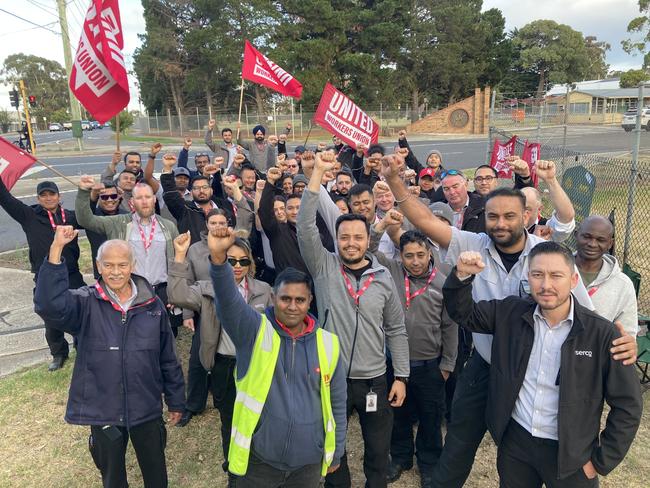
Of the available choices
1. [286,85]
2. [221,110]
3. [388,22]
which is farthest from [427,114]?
[286,85]

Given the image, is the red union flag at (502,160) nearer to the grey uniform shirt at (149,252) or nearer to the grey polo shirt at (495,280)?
the grey uniform shirt at (149,252)

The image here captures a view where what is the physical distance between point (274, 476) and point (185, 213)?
3.40 metres

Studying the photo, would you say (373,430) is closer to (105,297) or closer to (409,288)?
(409,288)

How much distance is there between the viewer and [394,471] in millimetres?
3658

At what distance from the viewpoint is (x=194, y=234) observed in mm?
5238

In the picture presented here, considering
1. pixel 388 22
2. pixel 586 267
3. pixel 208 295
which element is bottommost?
pixel 208 295

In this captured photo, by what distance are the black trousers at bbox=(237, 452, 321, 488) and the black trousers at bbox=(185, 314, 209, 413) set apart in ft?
5.76

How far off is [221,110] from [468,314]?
44740 mm

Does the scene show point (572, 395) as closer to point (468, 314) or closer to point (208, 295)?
point (468, 314)

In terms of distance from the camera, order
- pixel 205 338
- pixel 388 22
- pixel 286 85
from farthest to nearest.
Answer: pixel 388 22
pixel 286 85
pixel 205 338

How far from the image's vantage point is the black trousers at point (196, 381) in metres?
4.24

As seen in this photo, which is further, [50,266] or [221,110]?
[221,110]

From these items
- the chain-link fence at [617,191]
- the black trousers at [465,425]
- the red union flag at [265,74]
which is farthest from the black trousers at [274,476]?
the red union flag at [265,74]

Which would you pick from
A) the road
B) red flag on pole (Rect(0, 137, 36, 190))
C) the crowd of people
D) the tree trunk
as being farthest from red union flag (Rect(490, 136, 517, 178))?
the tree trunk
